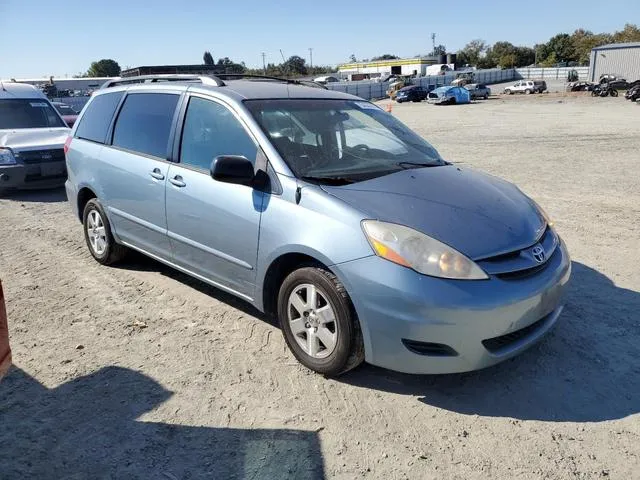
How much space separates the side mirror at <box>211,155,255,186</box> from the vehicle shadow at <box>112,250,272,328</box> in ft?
4.02

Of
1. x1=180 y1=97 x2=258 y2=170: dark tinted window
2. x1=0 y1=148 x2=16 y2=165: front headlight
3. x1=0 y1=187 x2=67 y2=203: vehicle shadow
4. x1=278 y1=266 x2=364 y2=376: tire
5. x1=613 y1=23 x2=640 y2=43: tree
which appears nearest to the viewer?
x1=278 y1=266 x2=364 y2=376: tire

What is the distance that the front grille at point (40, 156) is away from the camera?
8898 millimetres

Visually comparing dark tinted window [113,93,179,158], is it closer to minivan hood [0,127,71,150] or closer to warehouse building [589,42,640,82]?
minivan hood [0,127,71,150]

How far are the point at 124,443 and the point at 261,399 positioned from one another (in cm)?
78

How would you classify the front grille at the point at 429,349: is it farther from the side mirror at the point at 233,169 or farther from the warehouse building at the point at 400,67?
the warehouse building at the point at 400,67

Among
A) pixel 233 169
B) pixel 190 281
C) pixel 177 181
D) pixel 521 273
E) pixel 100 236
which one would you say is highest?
pixel 233 169

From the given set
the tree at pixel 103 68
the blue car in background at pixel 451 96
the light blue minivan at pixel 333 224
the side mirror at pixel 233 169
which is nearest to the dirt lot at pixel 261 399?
the light blue minivan at pixel 333 224

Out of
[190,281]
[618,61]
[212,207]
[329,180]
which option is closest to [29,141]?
[190,281]

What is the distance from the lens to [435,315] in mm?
2820

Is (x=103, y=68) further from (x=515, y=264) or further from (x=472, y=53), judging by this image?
(x=515, y=264)

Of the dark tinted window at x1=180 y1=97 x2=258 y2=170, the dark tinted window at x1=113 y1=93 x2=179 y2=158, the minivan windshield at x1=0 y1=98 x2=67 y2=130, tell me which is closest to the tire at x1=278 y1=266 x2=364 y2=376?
the dark tinted window at x1=180 y1=97 x2=258 y2=170

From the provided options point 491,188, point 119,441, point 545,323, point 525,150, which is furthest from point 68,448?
point 525,150

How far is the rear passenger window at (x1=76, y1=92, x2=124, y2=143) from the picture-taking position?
5204 mm

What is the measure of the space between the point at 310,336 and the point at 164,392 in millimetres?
A: 949
